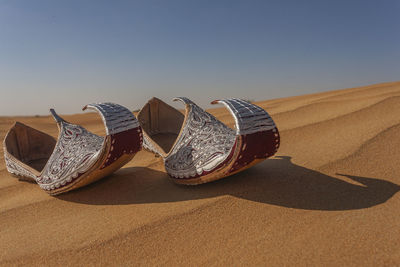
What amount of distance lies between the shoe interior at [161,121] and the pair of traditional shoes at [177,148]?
0.52m

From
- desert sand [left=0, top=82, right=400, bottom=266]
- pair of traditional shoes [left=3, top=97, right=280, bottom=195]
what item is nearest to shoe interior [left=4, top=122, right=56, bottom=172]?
pair of traditional shoes [left=3, top=97, right=280, bottom=195]

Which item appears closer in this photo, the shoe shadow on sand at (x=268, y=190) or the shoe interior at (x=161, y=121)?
the shoe shadow on sand at (x=268, y=190)

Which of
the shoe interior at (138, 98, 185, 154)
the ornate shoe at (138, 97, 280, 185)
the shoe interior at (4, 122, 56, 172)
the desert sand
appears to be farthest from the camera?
the shoe interior at (138, 98, 185, 154)

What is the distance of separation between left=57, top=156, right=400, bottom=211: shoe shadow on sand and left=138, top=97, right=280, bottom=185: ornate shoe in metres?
0.10

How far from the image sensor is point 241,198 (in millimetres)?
1294

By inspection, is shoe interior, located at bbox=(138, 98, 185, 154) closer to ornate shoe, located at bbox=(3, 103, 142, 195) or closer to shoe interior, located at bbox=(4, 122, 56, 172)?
ornate shoe, located at bbox=(3, 103, 142, 195)

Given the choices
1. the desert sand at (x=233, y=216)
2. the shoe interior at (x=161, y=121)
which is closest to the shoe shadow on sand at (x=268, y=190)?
the desert sand at (x=233, y=216)

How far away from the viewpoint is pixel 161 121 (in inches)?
101

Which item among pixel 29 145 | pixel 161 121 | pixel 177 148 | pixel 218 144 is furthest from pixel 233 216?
pixel 29 145

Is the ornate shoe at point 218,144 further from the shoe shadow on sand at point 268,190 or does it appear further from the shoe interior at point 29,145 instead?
the shoe interior at point 29,145

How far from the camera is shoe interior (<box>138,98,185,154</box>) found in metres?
2.48

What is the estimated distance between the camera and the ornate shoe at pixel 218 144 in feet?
4.04

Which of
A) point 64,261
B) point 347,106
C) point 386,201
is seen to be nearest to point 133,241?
point 64,261

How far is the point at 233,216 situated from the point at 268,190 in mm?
288
